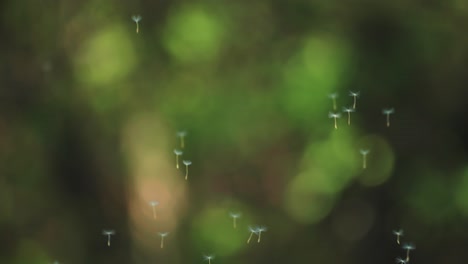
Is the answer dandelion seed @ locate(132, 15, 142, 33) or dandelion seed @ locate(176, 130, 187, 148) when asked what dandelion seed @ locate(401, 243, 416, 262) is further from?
dandelion seed @ locate(132, 15, 142, 33)

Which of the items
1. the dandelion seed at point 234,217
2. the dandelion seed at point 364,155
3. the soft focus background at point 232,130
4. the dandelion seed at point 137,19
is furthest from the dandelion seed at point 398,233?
the dandelion seed at point 137,19

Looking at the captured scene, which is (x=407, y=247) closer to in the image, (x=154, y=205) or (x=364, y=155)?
(x=364, y=155)

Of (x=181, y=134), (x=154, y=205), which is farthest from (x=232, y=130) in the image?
(x=154, y=205)

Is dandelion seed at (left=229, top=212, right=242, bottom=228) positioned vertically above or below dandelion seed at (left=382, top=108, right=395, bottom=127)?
below

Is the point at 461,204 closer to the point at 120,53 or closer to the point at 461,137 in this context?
the point at 461,137

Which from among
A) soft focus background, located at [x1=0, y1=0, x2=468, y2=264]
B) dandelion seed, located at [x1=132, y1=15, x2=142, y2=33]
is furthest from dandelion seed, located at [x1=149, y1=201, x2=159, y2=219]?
dandelion seed, located at [x1=132, y1=15, x2=142, y2=33]

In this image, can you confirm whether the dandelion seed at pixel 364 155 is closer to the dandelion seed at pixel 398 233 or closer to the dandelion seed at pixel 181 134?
the dandelion seed at pixel 398 233

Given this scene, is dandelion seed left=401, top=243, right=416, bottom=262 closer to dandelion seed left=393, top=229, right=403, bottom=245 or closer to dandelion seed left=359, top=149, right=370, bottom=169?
dandelion seed left=393, top=229, right=403, bottom=245

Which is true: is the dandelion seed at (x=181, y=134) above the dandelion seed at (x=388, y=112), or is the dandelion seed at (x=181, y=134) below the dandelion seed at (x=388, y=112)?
below

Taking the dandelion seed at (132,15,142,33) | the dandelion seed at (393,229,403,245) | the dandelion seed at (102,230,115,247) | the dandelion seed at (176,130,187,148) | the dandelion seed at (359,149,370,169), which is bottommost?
the dandelion seed at (102,230,115,247)
